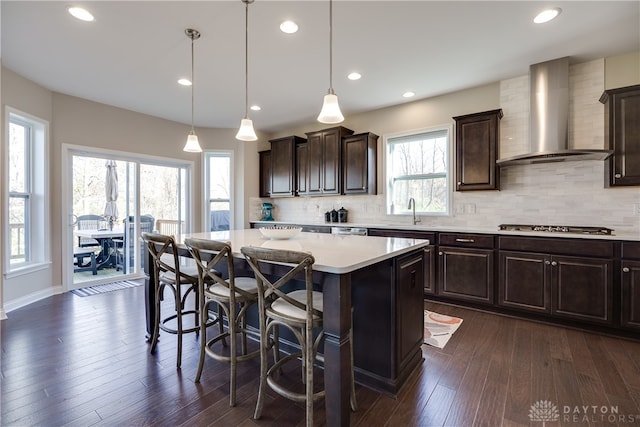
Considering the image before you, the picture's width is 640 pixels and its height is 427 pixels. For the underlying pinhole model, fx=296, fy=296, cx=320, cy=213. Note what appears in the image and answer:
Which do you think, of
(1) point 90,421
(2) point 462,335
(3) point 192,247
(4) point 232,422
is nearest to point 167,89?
(3) point 192,247

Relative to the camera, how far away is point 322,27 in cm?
262

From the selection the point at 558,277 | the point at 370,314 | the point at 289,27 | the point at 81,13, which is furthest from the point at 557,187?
the point at 81,13

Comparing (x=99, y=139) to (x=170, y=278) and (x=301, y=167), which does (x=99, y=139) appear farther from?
(x=170, y=278)

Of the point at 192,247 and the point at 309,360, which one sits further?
the point at 192,247

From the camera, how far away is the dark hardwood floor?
1662mm

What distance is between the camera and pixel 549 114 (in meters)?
3.22

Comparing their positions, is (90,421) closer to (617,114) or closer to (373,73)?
(373,73)

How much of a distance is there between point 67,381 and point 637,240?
14.9 feet

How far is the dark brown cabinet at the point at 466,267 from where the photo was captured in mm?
3268

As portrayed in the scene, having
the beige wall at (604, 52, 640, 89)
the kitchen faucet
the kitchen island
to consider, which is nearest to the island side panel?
the kitchen island

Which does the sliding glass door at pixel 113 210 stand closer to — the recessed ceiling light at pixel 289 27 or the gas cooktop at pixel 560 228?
the recessed ceiling light at pixel 289 27

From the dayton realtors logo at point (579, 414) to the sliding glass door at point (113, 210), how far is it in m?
5.35

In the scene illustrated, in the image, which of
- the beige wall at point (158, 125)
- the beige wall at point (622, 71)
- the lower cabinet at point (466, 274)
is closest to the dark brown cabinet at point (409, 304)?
the lower cabinet at point (466, 274)

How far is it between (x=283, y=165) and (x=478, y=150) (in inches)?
127
